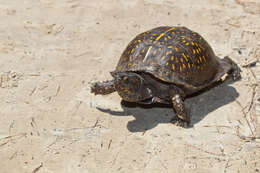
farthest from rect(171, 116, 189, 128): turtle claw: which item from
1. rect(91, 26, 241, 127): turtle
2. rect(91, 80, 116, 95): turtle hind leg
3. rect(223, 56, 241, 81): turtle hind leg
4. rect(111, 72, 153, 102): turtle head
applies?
rect(223, 56, 241, 81): turtle hind leg

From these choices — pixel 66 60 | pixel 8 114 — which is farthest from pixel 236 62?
pixel 8 114

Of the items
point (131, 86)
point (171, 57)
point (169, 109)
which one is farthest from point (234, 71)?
point (131, 86)

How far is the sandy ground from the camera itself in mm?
3680

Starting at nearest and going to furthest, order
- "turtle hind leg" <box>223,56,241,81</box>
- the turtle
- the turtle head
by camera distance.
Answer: the turtle head < the turtle < "turtle hind leg" <box>223,56,241,81</box>

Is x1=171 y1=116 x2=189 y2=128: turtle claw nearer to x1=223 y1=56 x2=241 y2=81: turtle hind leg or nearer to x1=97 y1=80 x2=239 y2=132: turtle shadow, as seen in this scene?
x1=97 y1=80 x2=239 y2=132: turtle shadow

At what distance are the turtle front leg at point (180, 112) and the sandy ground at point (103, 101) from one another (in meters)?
0.09

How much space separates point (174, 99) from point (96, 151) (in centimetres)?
116

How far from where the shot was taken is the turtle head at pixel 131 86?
381 centimetres

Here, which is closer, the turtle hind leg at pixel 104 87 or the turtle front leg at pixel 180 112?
the turtle front leg at pixel 180 112

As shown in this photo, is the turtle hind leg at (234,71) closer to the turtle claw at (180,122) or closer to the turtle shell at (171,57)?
the turtle shell at (171,57)

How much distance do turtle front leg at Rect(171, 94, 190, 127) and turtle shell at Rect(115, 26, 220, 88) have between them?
8.5 inches

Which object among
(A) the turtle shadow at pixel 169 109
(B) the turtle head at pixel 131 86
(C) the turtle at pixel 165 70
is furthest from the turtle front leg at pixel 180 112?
(B) the turtle head at pixel 131 86

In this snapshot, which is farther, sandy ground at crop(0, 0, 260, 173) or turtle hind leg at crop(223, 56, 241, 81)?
turtle hind leg at crop(223, 56, 241, 81)

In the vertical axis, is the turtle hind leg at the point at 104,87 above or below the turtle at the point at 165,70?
below
